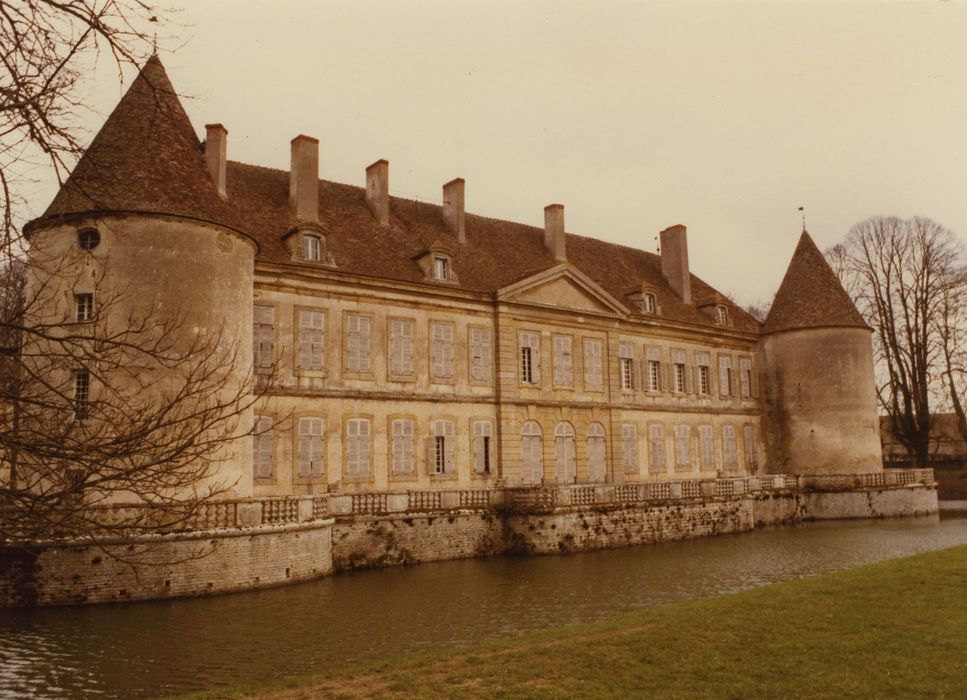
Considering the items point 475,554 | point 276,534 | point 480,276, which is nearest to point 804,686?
Answer: point 276,534

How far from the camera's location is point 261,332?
62.4 ft

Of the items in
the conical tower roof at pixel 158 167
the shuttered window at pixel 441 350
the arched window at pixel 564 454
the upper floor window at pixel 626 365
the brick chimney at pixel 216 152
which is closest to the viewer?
the conical tower roof at pixel 158 167

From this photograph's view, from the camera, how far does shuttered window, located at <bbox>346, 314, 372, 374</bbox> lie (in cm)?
2034

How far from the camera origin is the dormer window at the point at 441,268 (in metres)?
22.3

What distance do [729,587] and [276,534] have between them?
26.1 ft

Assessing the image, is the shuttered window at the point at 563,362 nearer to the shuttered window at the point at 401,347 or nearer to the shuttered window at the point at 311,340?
the shuttered window at the point at 401,347

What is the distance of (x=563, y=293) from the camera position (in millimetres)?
24844

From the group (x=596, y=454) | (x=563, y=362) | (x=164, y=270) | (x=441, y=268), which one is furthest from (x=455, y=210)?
(x=164, y=270)

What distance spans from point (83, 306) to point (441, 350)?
29.9 feet

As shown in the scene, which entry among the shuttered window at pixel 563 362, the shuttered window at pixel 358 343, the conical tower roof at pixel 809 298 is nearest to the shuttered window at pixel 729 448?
the conical tower roof at pixel 809 298

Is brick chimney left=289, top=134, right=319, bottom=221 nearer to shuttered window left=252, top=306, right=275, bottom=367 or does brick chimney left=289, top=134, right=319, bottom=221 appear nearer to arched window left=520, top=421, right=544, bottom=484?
shuttered window left=252, top=306, right=275, bottom=367

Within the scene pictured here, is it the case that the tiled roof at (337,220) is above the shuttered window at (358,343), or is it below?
above

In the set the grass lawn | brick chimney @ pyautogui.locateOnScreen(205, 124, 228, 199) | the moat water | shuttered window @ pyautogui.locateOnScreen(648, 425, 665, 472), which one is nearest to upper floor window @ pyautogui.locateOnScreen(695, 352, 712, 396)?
shuttered window @ pyautogui.locateOnScreen(648, 425, 665, 472)

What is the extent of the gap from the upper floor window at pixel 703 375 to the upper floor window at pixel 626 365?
3376mm
